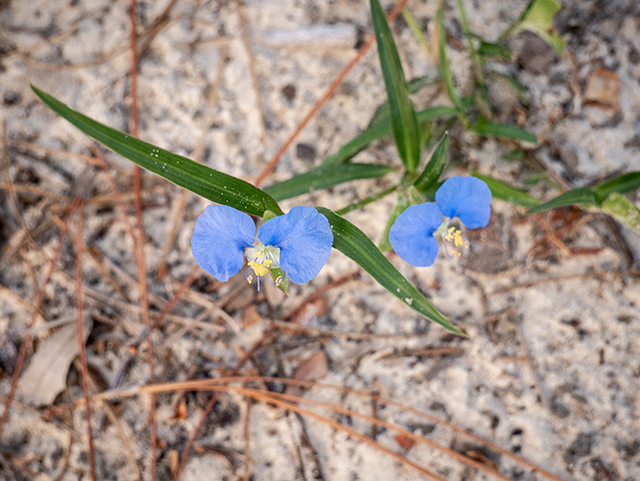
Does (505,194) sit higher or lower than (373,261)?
higher

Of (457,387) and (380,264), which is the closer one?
(380,264)

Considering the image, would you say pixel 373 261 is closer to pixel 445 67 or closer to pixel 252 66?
pixel 445 67

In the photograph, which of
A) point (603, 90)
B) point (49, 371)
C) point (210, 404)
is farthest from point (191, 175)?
point (603, 90)

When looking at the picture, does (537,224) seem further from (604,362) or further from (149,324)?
(149,324)

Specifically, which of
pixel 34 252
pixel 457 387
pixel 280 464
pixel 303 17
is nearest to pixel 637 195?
pixel 457 387

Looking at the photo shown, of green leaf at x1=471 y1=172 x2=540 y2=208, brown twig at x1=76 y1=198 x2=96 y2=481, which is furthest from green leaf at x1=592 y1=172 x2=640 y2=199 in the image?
brown twig at x1=76 y1=198 x2=96 y2=481

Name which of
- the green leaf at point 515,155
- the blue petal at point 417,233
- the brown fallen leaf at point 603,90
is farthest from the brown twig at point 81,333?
the brown fallen leaf at point 603,90

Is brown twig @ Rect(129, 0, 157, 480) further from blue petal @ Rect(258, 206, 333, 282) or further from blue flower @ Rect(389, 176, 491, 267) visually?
blue flower @ Rect(389, 176, 491, 267)
